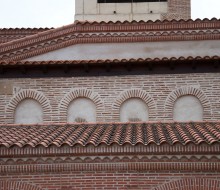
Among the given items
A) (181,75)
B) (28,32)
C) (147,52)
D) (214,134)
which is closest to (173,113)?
(181,75)

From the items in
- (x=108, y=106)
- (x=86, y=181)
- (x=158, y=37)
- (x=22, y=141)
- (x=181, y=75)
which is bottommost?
(x=86, y=181)

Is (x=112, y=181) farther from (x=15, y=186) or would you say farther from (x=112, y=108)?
(x=112, y=108)

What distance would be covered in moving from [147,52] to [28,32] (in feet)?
18.5

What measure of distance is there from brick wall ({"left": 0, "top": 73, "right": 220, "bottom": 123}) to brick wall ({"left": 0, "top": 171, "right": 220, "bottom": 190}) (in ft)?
13.8

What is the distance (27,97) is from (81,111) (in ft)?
4.99

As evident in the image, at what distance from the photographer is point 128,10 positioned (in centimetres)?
1872

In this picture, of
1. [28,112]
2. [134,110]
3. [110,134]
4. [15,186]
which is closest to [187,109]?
[134,110]

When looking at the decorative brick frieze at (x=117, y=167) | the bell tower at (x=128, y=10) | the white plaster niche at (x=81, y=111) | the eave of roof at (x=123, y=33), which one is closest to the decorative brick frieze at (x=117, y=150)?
the decorative brick frieze at (x=117, y=167)

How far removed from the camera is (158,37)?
14.3 metres

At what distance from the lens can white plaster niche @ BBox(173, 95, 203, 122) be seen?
12.6 meters

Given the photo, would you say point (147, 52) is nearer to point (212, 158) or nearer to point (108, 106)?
point (108, 106)

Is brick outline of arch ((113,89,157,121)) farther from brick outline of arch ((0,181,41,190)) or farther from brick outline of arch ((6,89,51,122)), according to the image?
brick outline of arch ((0,181,41,190))

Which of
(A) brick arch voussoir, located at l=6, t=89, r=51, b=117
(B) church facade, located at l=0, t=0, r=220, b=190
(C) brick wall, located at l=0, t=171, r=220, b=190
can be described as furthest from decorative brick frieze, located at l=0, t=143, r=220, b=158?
(A) brick arch voussoir, located at l=6, t=89, r=51, b=117

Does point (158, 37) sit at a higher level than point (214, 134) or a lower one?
higher
